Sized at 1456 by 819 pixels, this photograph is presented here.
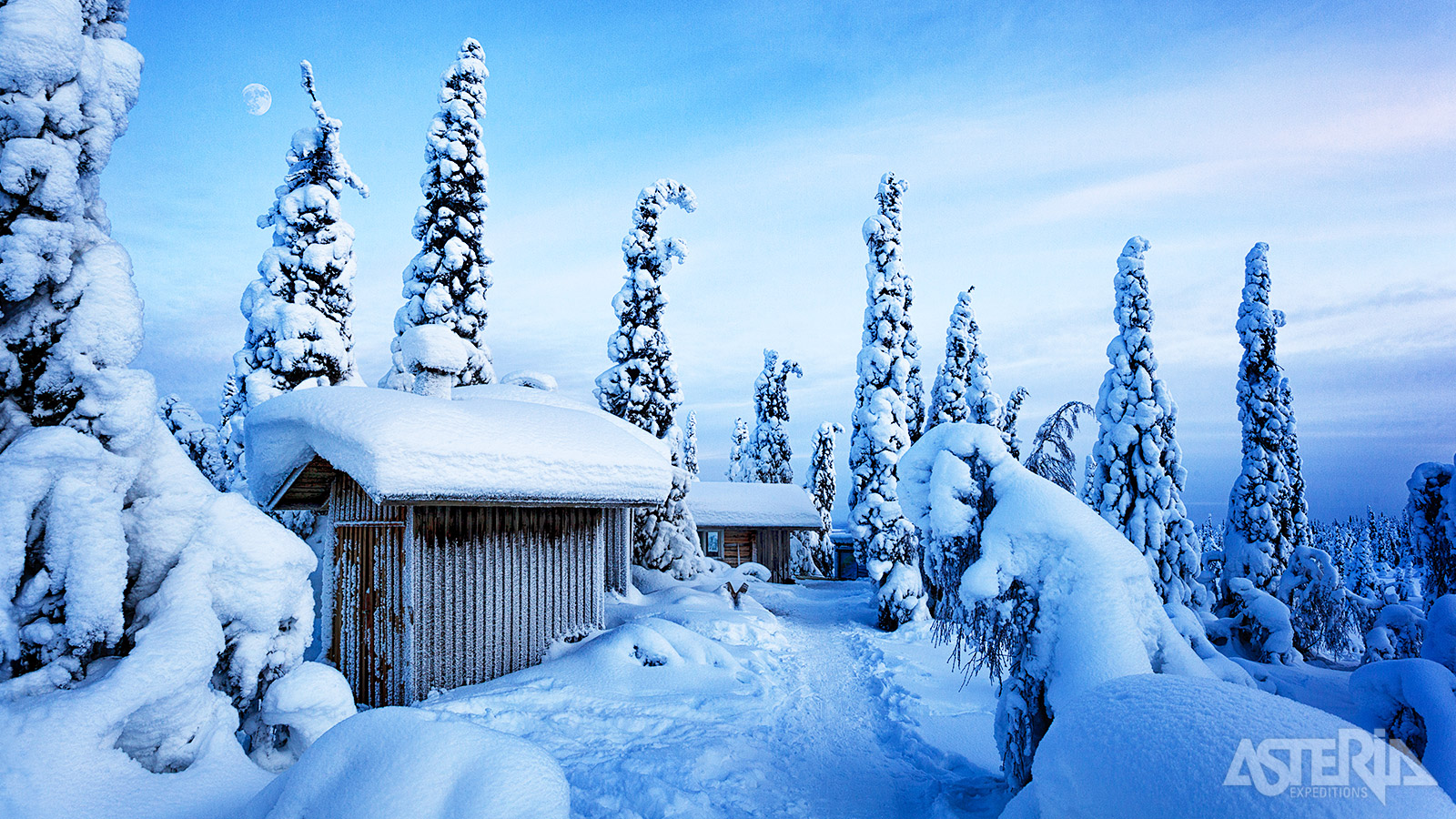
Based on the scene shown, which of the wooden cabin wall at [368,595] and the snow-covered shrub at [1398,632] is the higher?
the wooden cabin wall at [368,595]

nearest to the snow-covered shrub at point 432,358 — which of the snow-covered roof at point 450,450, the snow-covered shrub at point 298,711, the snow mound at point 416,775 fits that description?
the snow-covered roof at point 450,450

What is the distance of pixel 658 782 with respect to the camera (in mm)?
6305

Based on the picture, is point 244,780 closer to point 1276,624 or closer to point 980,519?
point 980,519

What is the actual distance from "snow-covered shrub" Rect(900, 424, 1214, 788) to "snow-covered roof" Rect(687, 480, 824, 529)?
24.8 meters

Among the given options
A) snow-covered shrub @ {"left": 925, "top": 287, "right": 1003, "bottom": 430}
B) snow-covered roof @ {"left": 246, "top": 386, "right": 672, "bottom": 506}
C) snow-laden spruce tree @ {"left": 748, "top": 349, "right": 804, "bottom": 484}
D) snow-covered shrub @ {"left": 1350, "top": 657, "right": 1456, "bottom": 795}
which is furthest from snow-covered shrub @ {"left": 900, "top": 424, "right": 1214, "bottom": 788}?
snow-laden spruce tree @ {"left": 748, "top": 349, "right": 804, "bottom": 484}

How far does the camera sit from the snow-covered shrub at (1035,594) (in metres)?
5.59

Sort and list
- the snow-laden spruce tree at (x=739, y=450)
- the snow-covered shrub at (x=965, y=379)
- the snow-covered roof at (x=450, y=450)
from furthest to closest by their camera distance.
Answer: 1. the snow-laden spruce tree at (x=739, y=450)
2. the snow-covered shrub at (x=965, y=379)
3. the snow-covered roof at (x=450, y=450)

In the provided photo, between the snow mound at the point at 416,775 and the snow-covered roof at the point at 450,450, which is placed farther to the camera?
the snow-covered roof at the point at 450,450

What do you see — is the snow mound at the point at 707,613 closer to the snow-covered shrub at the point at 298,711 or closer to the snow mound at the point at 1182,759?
the snow-covered shrub at the point at 298,711

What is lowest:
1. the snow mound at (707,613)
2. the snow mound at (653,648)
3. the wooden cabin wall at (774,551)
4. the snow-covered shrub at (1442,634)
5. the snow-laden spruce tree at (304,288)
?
the wooden cabin wall at (774,551)

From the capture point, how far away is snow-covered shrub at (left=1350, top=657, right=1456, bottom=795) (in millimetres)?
4770

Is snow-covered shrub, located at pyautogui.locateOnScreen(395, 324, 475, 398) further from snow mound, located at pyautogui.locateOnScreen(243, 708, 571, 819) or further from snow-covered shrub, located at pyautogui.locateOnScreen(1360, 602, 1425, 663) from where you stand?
snow-covered shrub, located at pyautogui.locateOnScreen(1360, 602, 1425, 663)

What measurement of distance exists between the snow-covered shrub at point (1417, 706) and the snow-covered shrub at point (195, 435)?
3660 centimetres

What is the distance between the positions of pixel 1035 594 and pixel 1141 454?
14.3m
